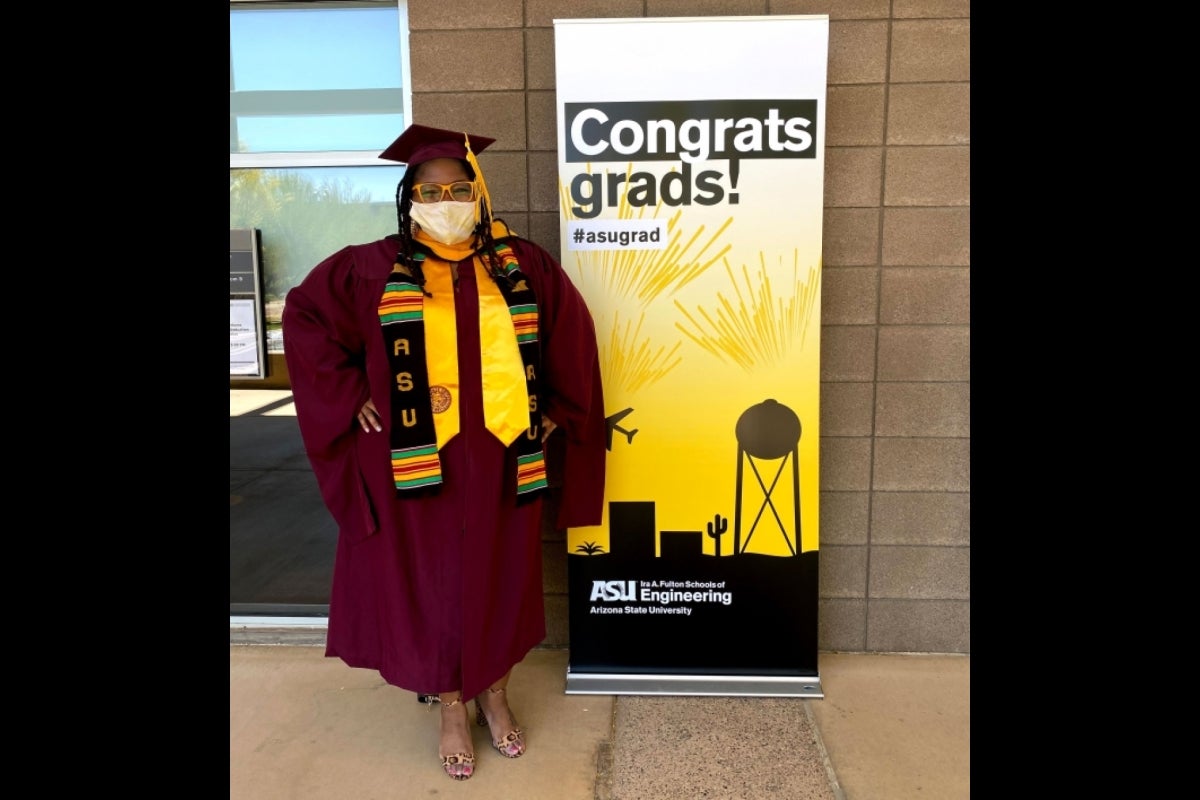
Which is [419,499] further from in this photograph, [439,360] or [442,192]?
[442,192]

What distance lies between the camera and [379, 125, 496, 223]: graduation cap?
2.08 metres

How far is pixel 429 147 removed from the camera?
6.87 ft

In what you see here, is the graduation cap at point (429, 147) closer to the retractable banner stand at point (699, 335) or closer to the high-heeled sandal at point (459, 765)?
the retractable banner stand at point (699, 335)

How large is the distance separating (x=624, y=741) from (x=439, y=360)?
1.34 m

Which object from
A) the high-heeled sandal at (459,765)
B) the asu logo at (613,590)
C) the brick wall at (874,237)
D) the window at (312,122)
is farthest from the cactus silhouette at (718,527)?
the window at (312,122)

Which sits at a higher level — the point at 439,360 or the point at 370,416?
the point at 439,360

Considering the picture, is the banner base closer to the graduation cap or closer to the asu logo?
the asu logo

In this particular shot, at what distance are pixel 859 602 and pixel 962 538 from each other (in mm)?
465

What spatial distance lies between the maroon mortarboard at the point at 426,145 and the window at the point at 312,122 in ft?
3.27

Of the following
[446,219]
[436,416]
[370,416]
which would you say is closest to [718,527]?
[436,416]

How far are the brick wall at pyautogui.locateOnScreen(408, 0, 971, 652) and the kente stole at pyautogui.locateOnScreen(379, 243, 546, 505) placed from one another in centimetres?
71

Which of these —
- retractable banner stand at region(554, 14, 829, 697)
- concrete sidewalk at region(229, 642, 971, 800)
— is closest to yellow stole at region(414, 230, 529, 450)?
retractable banner stand at region(554, 14, 829, 697)

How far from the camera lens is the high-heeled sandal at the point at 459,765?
223 centimetres

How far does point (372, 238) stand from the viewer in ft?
10.5
